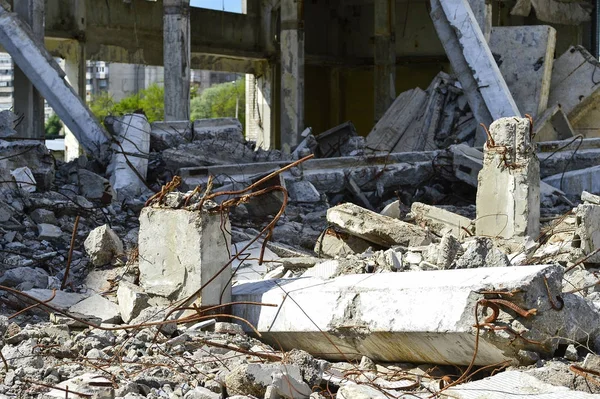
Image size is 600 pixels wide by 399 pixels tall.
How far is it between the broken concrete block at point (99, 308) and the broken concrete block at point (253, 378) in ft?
6.59

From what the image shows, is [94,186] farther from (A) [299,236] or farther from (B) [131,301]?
(B) [131,301]

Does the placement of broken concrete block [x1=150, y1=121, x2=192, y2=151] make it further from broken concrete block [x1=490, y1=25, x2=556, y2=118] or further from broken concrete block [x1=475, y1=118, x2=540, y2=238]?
broken concrete block [x1=490, y1=25, x2=556, y2=118]

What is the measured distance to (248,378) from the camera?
5.54m

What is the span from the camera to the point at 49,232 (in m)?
10.4

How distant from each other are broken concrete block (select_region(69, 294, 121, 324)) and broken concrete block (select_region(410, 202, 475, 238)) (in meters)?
4.08

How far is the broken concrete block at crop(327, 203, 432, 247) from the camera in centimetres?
931

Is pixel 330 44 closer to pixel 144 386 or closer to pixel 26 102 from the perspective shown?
pixel 26 102

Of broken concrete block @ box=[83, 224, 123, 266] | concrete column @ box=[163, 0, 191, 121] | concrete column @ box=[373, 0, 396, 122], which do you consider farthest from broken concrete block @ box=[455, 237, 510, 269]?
concrete column @ box=[373, 0, 396, 122]

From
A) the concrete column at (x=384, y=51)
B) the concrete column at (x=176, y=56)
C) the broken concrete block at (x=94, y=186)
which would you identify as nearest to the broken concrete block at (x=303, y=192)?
the broken concrete block at (x=94, y=186)

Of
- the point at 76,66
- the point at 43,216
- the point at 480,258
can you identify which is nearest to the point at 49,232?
the point at 43,216

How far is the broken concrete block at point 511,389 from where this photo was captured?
5.25 meters

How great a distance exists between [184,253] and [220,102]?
55.6 metres

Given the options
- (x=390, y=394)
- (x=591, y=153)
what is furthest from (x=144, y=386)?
(x=591, y=153)

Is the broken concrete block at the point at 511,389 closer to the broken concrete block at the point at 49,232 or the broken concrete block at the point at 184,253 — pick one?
the broken concrete block at the point at 184,253
